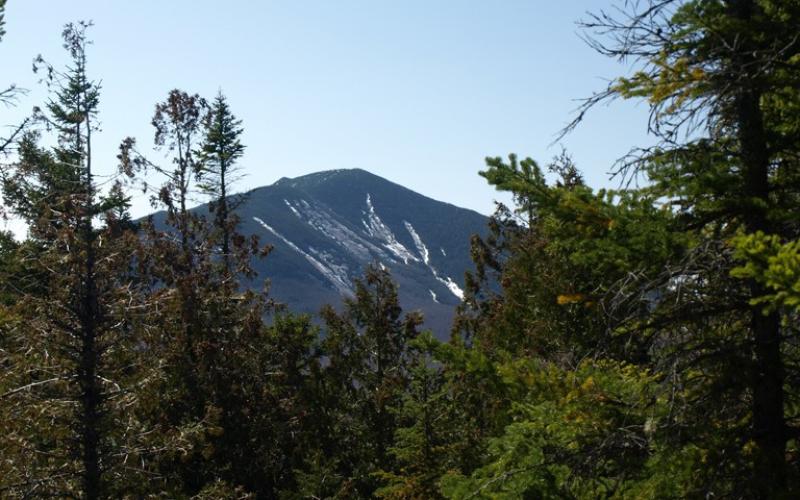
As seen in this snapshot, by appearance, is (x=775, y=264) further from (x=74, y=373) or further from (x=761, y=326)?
(x=74, y=373)

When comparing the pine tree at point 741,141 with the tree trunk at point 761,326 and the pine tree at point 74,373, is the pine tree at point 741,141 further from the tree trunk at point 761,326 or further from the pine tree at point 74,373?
the pine tree at point 74,373

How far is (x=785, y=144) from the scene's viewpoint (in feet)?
17.3

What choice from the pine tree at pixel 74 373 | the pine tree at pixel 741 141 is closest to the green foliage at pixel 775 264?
the pine tree at pixel 741 141

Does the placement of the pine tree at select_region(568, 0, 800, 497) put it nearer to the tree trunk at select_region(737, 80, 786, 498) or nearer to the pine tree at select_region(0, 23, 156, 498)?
the tree trunk at select_region(737, 80, 786, 498)

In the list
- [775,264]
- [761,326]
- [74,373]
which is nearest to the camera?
[775,264]

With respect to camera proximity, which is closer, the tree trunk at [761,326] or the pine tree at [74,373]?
the tree trunk at [761,326]

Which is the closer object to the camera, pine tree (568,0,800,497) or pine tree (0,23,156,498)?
pine tree (568,0,800,497)

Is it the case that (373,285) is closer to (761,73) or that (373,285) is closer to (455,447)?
(455,447)

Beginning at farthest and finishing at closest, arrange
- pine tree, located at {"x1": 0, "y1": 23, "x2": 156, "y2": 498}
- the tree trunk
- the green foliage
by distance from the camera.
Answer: pine tree, located at {"x1": 0, "y1": 23, "x2": 156, "y2": 498} → the tree trunk → the green foliage

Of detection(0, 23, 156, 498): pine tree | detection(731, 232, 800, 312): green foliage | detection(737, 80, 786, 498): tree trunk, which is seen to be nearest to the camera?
detection(731, 232, 800, 312): green foliage

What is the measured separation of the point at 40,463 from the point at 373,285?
34.2ft

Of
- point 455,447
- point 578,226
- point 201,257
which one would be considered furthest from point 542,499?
point 201,257

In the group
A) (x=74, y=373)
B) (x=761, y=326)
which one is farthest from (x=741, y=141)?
(x=74, y=373)

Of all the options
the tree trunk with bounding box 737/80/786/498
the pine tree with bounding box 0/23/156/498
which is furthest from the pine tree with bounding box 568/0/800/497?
the pine tree with bounding box 0/23/156/498
